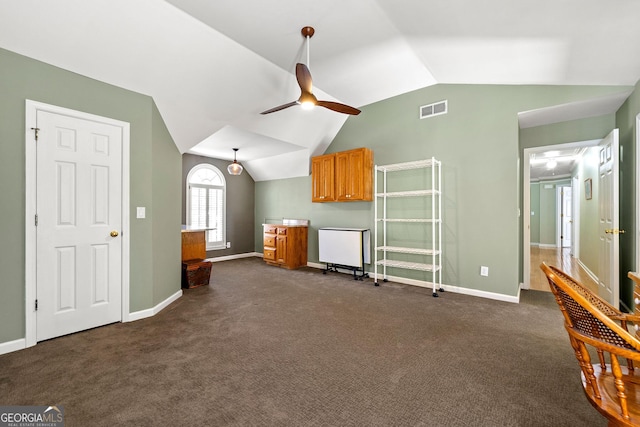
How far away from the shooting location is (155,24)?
2566mm

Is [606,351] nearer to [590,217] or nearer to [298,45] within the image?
[298,45]

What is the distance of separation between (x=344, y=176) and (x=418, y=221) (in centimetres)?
156

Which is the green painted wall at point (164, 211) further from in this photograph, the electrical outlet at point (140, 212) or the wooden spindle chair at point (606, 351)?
the wooden spindle chair at point (606, 351)

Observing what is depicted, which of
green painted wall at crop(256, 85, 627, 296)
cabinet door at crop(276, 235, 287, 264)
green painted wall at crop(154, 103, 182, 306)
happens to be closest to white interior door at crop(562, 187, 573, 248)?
green painted wall at crop(256, 85, 627, 296)

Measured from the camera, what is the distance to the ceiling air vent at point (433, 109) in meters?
4.20

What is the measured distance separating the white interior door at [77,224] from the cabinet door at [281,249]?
3.26 metres

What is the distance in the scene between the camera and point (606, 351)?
1.05 meters

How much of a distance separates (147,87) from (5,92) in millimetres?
1114

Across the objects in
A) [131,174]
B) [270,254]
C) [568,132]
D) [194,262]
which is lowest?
[270,254]

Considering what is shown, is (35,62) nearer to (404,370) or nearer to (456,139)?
(404,370)

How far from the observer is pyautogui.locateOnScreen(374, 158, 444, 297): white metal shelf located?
4.10m

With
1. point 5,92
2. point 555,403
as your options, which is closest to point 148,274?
point 5,92

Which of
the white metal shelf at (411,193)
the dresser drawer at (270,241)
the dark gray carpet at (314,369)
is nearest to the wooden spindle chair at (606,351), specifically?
the dark gray carpet at (314,369)

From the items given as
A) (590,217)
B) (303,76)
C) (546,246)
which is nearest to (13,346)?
(303,76)
